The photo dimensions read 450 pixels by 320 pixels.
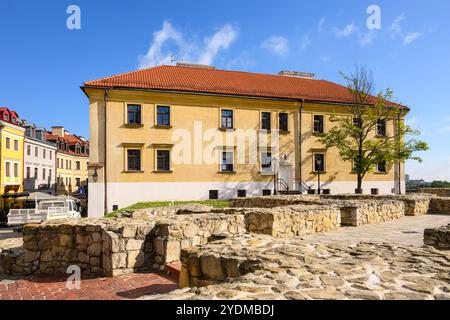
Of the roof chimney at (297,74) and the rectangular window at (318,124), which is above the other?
the roof chimney at (297,74)

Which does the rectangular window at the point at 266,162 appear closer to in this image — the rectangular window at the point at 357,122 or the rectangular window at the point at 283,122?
the rectangular window at the point at 283,122

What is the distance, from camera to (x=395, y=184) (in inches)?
1183

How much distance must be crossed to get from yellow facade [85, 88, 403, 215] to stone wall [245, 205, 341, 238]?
1477 cm

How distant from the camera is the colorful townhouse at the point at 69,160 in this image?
48375 millimetres

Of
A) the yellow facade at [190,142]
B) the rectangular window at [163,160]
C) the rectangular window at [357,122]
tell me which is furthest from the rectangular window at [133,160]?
the rectangular window at [357,122]

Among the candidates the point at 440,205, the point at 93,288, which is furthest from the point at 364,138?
the point at 93,288

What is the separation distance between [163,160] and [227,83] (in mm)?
8982

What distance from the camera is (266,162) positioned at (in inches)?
1047

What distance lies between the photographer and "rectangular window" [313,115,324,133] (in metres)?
28.4

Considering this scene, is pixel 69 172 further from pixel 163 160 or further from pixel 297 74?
pixel 297 74

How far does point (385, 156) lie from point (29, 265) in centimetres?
2555

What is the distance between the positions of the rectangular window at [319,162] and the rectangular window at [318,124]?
2.16 meters
